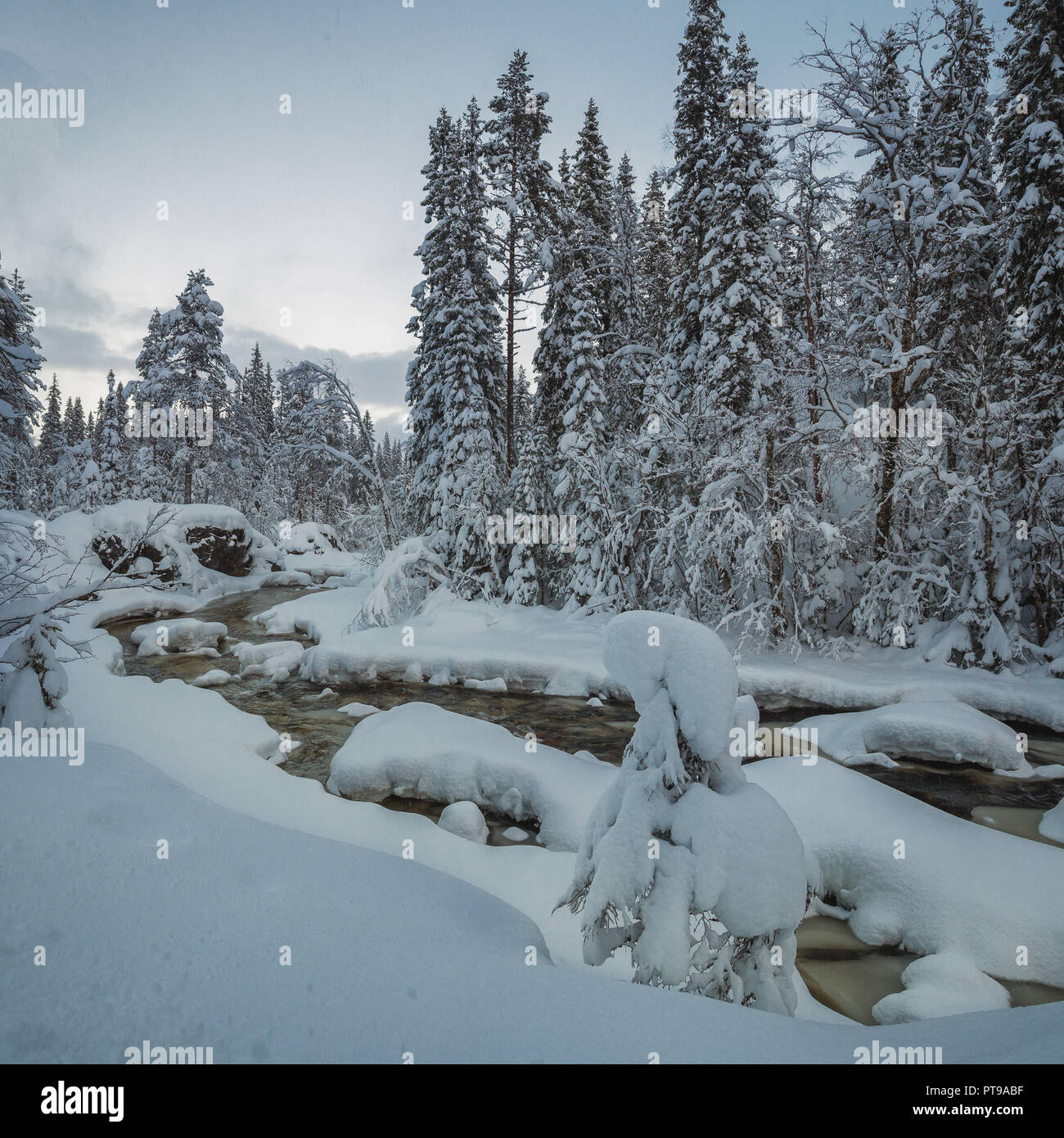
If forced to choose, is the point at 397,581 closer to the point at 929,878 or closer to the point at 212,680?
the point at 212,680

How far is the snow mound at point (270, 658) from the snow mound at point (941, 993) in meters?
12.6

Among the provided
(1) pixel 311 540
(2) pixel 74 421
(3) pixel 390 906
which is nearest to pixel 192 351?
(1) pixel 311 540

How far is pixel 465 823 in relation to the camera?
6.55m

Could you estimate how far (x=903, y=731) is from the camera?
9062 millimetres

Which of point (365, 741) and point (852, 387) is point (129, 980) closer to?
Answer: point (365, 741)

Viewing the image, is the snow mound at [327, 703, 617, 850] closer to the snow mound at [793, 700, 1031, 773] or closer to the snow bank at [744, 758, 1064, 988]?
the snow bank at [744, 758, 1064, 988]

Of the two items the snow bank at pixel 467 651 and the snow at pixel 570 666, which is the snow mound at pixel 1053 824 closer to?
the snow at pixel 570 666

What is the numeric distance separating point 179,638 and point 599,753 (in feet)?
43.1

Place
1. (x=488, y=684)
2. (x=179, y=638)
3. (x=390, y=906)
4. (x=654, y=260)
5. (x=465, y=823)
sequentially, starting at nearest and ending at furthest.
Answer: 1. (x=390, y=906)
2. (x=465, y=823)
3. (x=488, y=684)
4. (x=179, y=638)
5. (x=654, y=260)

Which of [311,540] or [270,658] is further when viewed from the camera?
[311,540]

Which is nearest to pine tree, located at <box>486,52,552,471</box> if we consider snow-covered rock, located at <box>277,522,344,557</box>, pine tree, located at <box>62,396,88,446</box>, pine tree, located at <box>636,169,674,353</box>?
pine tree, located at <box>636,169,674,353</box>

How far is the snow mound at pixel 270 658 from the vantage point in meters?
13.7

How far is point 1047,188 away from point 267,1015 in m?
20.2
